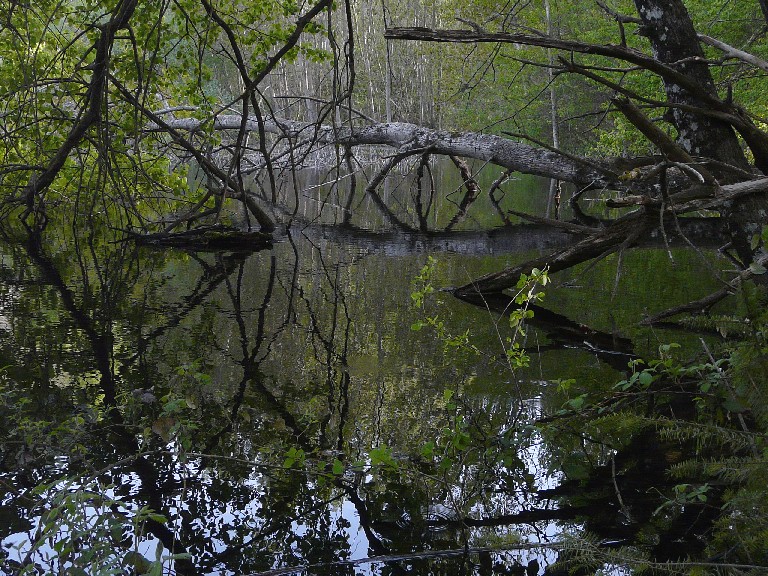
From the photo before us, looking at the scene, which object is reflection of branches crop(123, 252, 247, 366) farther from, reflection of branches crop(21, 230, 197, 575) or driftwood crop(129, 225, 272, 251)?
driftwood crop(129, 225, 272, 251)

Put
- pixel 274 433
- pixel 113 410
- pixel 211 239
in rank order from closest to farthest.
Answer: pixel 274 433 < pixel 113 410 < pixel 211 239

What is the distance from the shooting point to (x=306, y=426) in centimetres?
432

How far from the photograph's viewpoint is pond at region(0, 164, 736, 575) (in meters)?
3.06

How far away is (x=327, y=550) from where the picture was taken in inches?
122

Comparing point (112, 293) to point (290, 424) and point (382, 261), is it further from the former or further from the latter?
point (290, 424)

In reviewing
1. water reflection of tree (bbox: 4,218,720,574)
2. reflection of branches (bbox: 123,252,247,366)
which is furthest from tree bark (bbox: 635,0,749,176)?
reflection of branches (bbox: 123,252,247,366)

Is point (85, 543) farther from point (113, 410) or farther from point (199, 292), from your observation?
point (199, 292)

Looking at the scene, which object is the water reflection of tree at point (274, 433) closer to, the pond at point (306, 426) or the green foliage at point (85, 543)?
the pond at point (306, 426)

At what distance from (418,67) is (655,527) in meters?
38.3

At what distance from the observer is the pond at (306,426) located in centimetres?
306

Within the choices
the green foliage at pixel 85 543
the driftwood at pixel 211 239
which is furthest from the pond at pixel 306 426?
the driftwood at pixel 211 239

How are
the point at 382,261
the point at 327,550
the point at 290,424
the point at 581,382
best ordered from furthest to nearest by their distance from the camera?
the point at 382,261
the point at 581,382
the point at 290,424
the point at 327,550

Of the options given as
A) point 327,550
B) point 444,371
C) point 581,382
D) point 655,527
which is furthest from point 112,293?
point 655,527

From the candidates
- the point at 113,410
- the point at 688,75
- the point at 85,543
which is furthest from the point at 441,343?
the point at 85,543
